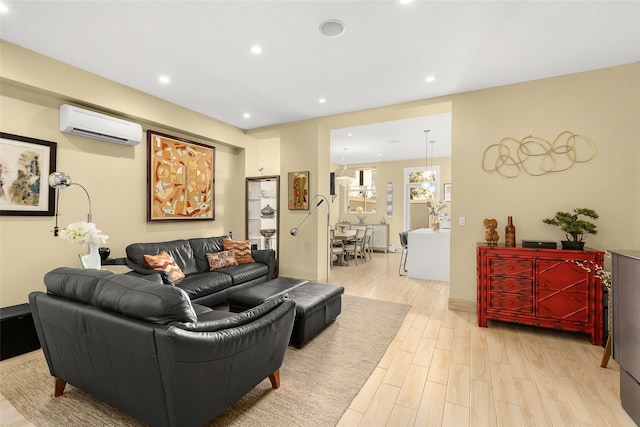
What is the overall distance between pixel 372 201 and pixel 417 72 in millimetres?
6336

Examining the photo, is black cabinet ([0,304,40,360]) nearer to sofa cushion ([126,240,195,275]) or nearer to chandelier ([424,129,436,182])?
sofa cushion ([126,240,195,275])

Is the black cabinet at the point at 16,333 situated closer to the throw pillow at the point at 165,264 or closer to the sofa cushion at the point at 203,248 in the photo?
the throw pillow at the point at 165,264

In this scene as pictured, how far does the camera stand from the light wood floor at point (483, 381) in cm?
183

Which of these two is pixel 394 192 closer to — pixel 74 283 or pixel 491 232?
pixel 491 232

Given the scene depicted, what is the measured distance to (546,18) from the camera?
2328mm

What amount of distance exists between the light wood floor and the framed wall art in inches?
100

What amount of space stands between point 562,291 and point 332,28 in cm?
344

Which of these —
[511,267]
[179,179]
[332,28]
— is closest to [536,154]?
[511,267]

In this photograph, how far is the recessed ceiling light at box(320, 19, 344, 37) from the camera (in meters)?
2.42

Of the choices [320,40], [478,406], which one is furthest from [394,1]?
[478,406]

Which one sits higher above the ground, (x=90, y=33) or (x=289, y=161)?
(x=90, y=33)

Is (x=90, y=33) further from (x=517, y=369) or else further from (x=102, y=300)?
(x=517, y=369)

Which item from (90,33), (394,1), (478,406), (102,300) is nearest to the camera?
(102,300)

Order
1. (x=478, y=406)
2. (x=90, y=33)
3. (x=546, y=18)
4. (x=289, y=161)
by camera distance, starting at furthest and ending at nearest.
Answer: (x=289, y=161) < (x=90, y=33) < (x=546, y=18) < (x=478, y=406)
